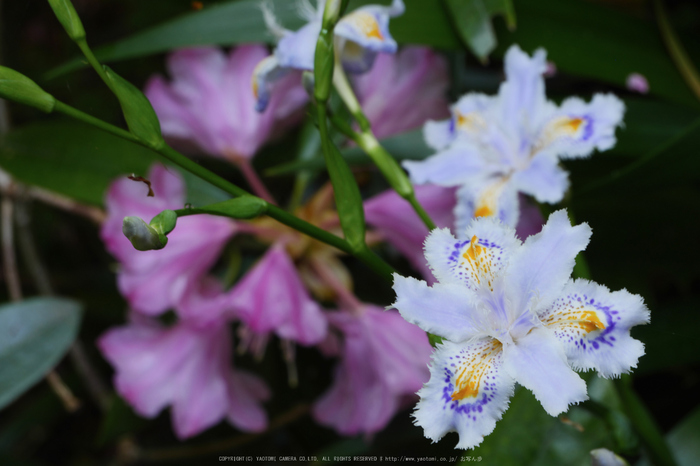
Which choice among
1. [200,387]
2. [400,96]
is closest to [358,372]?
[200,387]

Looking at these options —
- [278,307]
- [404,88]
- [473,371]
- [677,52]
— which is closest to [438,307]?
[473,371]

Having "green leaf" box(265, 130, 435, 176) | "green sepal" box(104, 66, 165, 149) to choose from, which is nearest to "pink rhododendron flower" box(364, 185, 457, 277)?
"green leaf" box(265, 130, 435, 176)

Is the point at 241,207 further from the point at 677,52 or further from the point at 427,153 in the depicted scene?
the point at 677,52

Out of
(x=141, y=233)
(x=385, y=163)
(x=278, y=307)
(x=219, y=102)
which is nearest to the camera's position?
(x=141, y=233)

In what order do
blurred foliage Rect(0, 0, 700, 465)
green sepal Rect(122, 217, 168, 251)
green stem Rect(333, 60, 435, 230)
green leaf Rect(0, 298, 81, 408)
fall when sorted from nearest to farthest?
green sepal Rect(122, 217, 168, 251), green stem Rect(333, 60, 435, 230), blurred foliage Rect(0, 0, 700, 465), green leaf Rect(0, 298, 81, 408)

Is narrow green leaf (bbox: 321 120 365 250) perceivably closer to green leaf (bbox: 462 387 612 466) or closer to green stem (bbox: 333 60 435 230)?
green stem (bbox: 333 60 435 230)

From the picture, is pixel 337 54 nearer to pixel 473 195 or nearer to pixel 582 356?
pixel 473 195

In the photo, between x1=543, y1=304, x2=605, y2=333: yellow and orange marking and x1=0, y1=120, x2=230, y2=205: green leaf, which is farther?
x1=0, y1=120, x2=230, y2=205: green leaf
